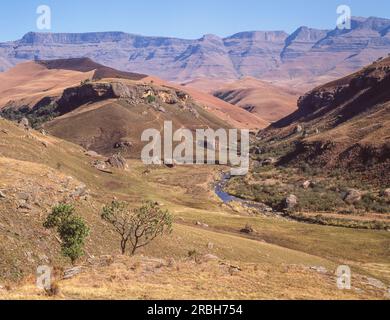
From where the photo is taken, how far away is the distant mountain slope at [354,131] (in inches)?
4377

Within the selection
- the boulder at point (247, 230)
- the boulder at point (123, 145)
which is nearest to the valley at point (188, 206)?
the boulder at point (123, 145)

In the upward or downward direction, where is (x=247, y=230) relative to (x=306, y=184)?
downward

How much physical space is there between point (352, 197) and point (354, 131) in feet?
143

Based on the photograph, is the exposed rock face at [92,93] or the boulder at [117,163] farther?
the exposed rock face at [92,93]

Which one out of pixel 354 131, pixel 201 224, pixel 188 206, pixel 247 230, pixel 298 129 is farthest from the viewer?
pixel 298 129

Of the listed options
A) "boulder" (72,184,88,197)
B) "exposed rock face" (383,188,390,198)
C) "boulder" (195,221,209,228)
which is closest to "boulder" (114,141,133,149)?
"exposed rock face" (383,188,390,198)

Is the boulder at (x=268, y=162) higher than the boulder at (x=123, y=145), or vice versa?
the boulder at (x=123, y=145)

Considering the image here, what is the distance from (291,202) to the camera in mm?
92500

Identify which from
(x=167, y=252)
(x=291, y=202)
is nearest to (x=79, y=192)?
(x=167, y=252)

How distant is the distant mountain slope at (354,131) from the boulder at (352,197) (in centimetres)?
1039

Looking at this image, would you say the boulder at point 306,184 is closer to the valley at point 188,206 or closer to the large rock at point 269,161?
the valley at point 188,206

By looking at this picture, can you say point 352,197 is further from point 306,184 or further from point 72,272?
point 72,272

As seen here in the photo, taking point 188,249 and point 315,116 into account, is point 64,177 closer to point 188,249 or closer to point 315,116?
point 188,249
